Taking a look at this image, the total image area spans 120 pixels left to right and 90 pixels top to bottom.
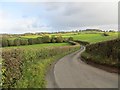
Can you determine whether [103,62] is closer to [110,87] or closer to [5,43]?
[110,87]

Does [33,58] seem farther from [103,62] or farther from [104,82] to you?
[104,82]

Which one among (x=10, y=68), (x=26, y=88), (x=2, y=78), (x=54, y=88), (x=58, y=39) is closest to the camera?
(x=26, y=88)

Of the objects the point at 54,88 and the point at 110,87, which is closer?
the point at 110,87

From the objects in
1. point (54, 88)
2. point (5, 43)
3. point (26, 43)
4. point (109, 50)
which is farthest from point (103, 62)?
point (26, 43)

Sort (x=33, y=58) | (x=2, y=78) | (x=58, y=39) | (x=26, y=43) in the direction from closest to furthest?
(x=2, y=78), (x=33, y=58), (x=26, y=43), (x=58, y=39)

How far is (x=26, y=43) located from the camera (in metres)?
97.2

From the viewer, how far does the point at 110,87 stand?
18.7 m

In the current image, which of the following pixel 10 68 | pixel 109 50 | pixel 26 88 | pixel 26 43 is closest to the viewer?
pixel 26 88

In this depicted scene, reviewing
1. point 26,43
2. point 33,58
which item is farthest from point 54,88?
point 26,43

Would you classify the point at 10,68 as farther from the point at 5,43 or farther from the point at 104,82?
the point at 5,43

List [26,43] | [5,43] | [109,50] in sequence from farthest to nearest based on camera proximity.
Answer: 1. [26,43]
2. [5,43]
3. [109,50]

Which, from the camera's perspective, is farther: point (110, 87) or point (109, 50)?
point (109, 50)

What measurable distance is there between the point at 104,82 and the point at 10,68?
12.3 metres

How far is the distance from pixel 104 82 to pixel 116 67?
6.37 meters
